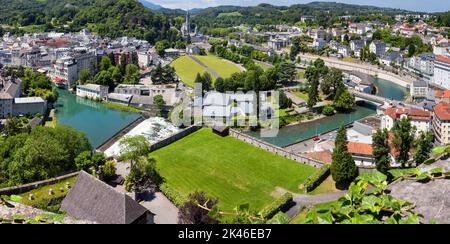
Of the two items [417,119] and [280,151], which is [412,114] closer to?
[417,119]

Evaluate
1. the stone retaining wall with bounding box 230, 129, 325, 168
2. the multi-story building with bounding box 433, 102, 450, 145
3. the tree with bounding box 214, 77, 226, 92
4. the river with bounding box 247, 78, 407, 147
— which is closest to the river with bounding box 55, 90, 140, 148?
the tree with bounding box 214, 77, 226, 92

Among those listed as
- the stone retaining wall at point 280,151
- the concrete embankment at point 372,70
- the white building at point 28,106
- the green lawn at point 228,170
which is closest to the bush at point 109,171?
the green lawn at point 228,170

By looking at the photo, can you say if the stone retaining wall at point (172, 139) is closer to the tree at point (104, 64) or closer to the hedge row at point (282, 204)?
the hedge row at point (282, 204)

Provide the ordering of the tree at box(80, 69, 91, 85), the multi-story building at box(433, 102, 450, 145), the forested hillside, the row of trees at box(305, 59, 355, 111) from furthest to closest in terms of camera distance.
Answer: the forested hillside → the tree at box(80, 69, 91, 85) → the row of trees at box(305, 59, 355, 111) → the multi-story building at box(433, 102, 450, 145)

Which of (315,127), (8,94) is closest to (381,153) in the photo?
(315,127)

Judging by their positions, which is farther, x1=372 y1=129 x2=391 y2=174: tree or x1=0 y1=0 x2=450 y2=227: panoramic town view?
x1=372 y1=129 x2=391 y2=174: tree

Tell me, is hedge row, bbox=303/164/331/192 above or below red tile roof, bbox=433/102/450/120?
below

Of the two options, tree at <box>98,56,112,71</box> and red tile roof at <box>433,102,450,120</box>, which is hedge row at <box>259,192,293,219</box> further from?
tree at <box>98,56,112,71</box>
